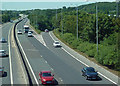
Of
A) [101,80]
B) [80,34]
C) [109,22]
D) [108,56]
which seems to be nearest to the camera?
[101,80]

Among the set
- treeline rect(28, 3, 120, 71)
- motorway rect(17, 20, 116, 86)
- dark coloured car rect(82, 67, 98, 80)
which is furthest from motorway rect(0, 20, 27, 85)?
treeline rect(28, 3, 120, 71)

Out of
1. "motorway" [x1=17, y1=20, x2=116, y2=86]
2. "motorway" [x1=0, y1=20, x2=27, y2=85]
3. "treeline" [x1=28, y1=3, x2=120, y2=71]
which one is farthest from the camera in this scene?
"treeline" [x1=28, y1=3, x2=120, y2=71]

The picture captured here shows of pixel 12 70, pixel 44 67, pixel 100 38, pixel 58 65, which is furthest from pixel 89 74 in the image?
pixel 100 38

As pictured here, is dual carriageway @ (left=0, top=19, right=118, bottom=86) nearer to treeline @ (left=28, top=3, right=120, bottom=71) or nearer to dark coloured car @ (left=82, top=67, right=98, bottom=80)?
dark coloured car @ (left=82, top=67, right=98, bottom=80)

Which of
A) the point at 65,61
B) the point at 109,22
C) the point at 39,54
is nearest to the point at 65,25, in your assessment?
the point at 109,22

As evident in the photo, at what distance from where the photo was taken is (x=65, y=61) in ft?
154

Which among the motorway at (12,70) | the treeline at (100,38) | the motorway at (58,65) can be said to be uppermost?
the treeline at (100,38)

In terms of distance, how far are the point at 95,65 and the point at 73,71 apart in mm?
Answer: 5325

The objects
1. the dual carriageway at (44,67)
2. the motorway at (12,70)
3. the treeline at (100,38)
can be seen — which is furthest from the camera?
the treeline at (100,38)

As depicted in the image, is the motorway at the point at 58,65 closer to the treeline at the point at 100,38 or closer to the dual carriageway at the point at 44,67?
the dual carriageway at the point at 44,67

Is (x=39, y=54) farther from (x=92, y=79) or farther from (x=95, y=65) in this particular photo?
(x=92, y=79)

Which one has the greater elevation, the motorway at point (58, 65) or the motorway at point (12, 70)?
the motorway at point (12, 70)

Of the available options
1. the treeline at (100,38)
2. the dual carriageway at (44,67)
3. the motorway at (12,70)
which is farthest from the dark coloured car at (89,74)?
the motorway at (12,70)

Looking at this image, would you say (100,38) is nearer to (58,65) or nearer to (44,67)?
(58,65)
